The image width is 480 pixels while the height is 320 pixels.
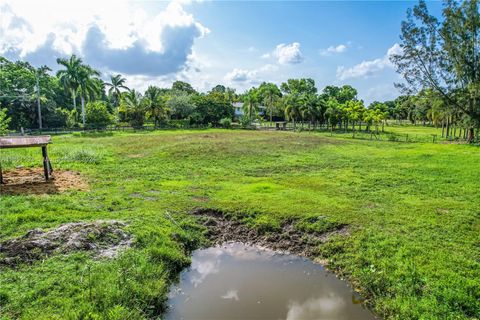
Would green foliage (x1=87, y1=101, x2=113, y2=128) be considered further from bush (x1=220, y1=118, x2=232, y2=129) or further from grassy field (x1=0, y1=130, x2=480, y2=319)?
grassy field (x1=0, y1=130, x2=480, y2=319)

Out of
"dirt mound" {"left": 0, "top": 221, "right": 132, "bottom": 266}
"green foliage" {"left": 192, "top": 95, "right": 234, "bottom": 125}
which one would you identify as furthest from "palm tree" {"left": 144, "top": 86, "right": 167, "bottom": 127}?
"dirt mound" {"left": 0, "top": 221, "right": 132, "bottom": 266}

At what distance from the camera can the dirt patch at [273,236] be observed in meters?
9.50

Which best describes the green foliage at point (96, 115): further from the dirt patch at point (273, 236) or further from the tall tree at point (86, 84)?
the dirt patch at point (273, 236)

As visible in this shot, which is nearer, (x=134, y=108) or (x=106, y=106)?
(x=134, y=108)

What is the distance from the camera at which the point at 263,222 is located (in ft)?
35.0

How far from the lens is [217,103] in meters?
61.4

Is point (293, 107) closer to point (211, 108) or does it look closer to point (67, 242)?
point (211, 108)

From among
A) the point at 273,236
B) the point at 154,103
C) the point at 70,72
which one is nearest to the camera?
the point at 273,236

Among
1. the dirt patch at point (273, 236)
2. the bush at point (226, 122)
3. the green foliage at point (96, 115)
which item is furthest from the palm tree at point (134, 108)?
the dirt patch at point (273, 236)

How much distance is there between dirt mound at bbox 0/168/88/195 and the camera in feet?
44.8

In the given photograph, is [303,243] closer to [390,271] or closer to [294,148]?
[390,271]

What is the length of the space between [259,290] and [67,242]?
16.5 ft

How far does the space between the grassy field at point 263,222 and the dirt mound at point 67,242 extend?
36cm

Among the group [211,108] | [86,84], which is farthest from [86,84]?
[211,108]
